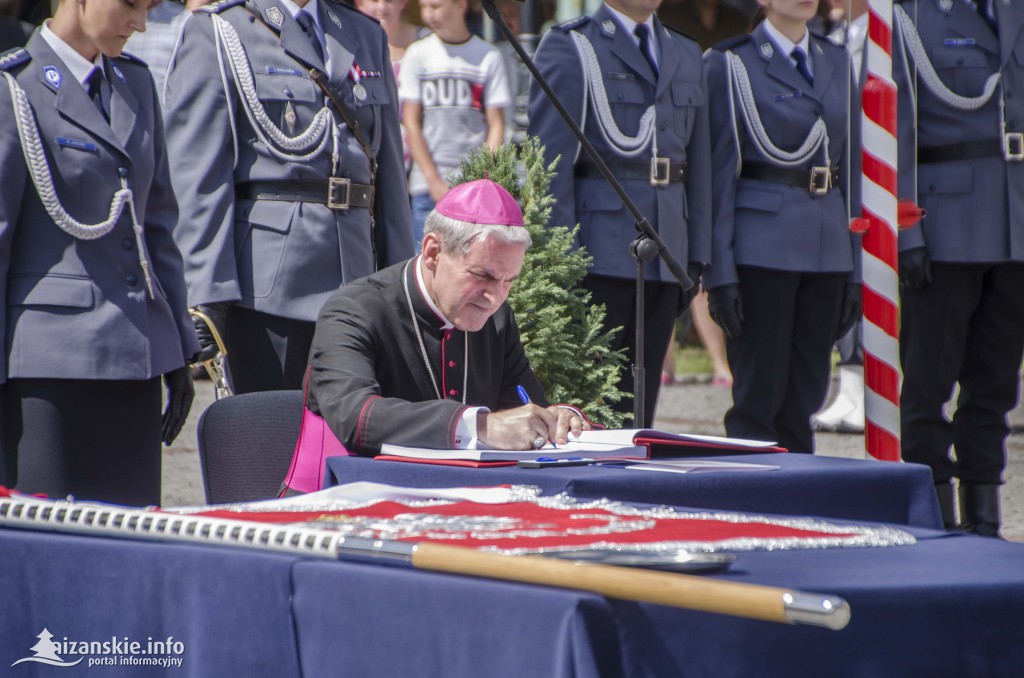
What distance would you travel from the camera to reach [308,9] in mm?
4676

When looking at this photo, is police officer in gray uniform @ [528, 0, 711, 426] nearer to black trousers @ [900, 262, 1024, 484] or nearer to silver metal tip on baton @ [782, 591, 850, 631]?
black trousers @ [900, 262, 1024, 484]

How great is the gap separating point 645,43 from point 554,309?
1.10 meters

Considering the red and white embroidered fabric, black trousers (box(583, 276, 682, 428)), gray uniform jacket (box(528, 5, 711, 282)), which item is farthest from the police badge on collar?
the red and white embroidered fabric

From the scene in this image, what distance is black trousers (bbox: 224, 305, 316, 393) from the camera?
448 cm

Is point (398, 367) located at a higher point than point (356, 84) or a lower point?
lower

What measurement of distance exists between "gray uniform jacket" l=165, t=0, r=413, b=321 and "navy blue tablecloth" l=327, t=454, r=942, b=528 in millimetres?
1584

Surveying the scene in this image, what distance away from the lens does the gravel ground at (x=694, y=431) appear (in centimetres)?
625

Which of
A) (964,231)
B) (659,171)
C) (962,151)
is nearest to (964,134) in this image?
(962,151)

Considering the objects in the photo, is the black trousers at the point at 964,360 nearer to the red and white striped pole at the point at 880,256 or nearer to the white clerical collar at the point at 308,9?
the red and white striped pole at the point at 880,256

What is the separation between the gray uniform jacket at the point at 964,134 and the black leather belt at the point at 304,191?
209 centimetres

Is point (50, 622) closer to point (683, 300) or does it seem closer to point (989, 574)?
point (989, 574)

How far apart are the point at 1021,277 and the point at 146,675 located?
4245 mm

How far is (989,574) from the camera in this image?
76.8 inches

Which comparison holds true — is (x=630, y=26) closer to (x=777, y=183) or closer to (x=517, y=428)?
(x=777, y=183)
